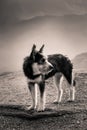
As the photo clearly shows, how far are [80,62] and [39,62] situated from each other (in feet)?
33.5

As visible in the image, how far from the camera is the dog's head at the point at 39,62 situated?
11695 mm

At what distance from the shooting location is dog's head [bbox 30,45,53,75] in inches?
460

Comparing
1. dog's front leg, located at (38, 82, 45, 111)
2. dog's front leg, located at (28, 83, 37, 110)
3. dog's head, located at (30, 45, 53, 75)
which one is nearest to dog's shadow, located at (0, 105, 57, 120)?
dog's front leg, located at (38, 82, 45, 111)

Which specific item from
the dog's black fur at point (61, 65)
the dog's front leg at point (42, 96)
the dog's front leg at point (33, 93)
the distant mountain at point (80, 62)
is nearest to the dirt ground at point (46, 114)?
the dog's front leg at point (42, 96)

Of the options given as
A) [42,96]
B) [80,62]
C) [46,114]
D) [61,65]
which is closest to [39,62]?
[42,96]

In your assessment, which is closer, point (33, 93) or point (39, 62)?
point (39, 62)

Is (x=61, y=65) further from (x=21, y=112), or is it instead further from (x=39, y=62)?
(x=21, y=112)

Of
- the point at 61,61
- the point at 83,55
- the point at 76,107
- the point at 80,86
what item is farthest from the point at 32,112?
the point at 83,55

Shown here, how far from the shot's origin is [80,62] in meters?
21.9

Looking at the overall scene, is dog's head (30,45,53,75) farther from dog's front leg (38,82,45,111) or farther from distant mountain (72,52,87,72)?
distant mountain (72,52,87,72)

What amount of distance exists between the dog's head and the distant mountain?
8202 millimetres

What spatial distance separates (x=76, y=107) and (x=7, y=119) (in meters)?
1.87

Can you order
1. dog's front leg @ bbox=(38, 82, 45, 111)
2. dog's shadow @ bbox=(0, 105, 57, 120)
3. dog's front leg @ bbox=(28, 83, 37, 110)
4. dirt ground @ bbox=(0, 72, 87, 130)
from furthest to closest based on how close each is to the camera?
dog's front leg @ bbox=(28, 83, 37, 110) → dog's front leg @ bbox=(38, 82, 45, 111) → dog's shadow @ bbox=(0, 105, 57, 120) → dirt ground @ bbox=(0, 72, 87, 130)

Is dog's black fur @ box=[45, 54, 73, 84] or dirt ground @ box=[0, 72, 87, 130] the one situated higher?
dog's black fur @ box=[45, 54, 73, 84]
